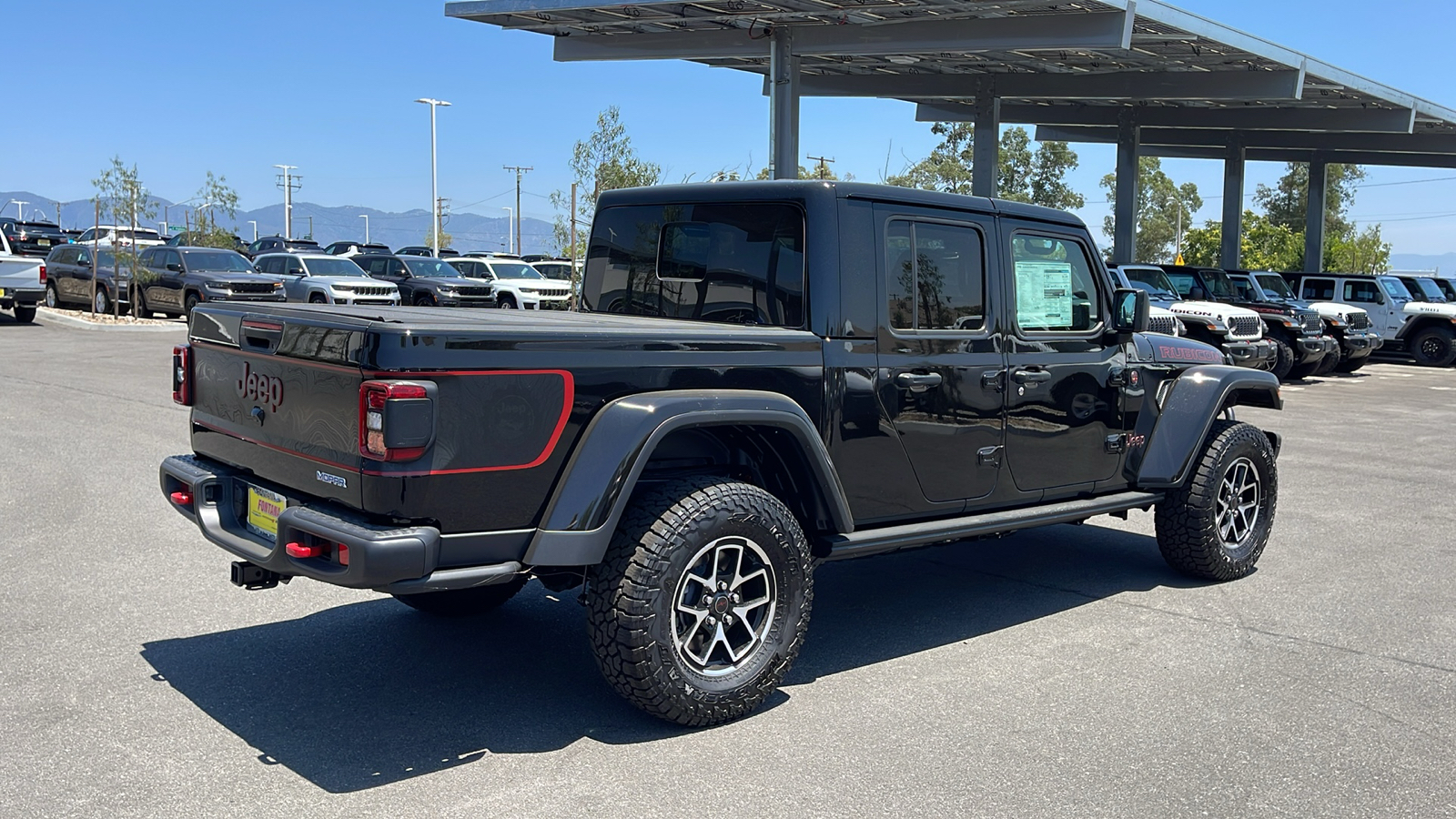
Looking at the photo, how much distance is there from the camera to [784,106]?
23672 millimetres

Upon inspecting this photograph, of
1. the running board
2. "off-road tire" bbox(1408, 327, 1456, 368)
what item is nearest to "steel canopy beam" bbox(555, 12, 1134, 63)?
"off-road tire" bbox(1408, 327, 1456, 368)

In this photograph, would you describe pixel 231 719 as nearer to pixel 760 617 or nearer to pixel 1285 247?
pixel 760 617

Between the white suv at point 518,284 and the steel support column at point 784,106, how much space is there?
5.88 m

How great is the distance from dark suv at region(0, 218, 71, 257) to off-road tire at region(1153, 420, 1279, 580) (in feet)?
98.2

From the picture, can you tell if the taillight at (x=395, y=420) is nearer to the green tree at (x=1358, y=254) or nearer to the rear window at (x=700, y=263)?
the rear window at (x=700, y=263)

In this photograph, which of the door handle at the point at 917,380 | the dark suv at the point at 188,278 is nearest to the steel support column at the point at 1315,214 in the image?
the dark suv at the point at 188,278

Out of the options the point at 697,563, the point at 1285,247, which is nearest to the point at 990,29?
the point at 697,563

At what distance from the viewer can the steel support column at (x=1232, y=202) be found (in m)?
37.8

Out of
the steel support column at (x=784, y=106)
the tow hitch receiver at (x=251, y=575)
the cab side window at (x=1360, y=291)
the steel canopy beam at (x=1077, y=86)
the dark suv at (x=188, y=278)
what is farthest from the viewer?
the cab side window at (x=1360, y=291)

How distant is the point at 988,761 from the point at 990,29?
19456 mm

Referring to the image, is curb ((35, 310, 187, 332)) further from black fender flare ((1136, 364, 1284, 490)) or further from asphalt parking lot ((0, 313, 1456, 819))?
black fender flare ((1136, 364, 1284, 490))

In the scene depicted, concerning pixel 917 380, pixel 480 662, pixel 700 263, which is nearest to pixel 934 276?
pixel 917 380

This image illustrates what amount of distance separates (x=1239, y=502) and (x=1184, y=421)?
755 mm

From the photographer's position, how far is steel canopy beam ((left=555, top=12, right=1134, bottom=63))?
67.1ft
